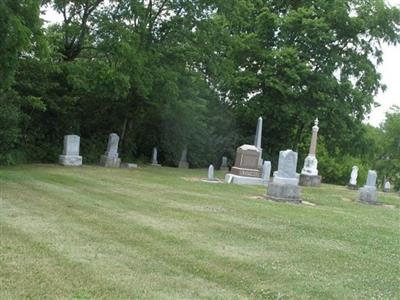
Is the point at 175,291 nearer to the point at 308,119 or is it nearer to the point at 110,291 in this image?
the point at 110,291

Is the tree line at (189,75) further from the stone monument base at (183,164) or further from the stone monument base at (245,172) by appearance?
the stone monument base at (245,172)

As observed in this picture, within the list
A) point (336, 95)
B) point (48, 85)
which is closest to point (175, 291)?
point (48, 85)

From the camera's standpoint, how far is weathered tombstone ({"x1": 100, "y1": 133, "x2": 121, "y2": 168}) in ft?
73.6

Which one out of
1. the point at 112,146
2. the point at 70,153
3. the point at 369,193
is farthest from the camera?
the point at 112,146

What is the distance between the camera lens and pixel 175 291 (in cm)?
557

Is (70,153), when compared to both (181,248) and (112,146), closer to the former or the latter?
(112,146)

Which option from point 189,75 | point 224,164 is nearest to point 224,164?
point 224,164

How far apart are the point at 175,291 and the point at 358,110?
28.8 m

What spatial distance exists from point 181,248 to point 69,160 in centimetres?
1383

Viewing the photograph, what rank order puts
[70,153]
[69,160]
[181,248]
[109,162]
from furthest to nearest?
[109,162] < [70,153] < [69,160] < [181,248]

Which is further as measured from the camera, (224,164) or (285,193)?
(224,164)

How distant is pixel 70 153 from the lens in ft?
67.8

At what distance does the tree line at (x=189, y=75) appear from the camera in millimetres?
20375

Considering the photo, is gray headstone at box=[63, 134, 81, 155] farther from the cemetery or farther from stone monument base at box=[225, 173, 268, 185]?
stone monument base at box=[225, 173, 268, 185]
